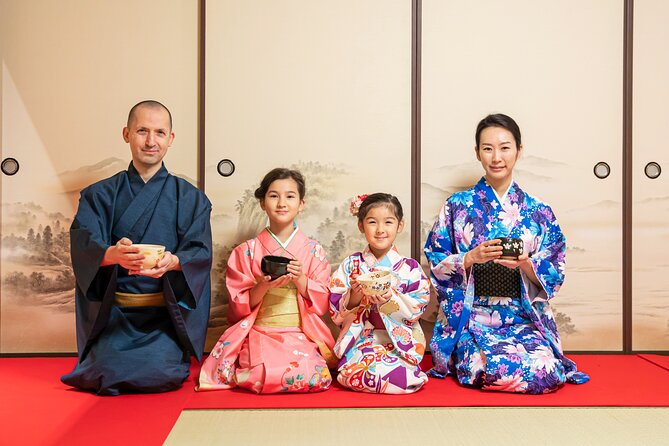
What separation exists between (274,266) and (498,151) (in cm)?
162

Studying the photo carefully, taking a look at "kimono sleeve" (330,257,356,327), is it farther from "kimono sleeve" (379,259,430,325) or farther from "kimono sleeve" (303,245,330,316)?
"kimono sleeve" (379,259,430,325)

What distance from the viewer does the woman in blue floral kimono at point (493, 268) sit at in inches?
152

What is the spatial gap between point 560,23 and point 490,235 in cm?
183

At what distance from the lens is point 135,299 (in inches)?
150

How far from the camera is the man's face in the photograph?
3.91 meters

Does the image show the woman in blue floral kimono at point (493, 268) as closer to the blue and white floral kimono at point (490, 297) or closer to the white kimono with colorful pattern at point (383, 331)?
the blue and white floral kimono at point (490, 297)

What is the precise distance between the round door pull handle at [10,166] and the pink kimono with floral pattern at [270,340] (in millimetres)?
1803

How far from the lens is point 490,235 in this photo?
162 inches

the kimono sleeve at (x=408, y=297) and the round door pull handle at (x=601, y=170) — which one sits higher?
the round door pull handle at (x=601, y=170)

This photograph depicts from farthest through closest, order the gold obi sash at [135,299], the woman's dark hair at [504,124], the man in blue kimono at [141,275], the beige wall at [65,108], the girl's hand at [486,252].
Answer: the beige wall at [65,108]
the woman's dark hair at [504,124]
the gold obi sash at [135,299]
the girl's hand at [486,252]
the man in blue kimono at [141,275]

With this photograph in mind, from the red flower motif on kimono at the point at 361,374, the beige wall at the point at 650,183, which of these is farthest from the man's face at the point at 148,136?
the beige wall at the point at 650,183

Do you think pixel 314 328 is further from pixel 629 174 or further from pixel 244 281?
pixel 629 174

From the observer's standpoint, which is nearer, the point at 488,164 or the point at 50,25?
the point at 488,164

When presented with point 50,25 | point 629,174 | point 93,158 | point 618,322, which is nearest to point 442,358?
point 618,322
